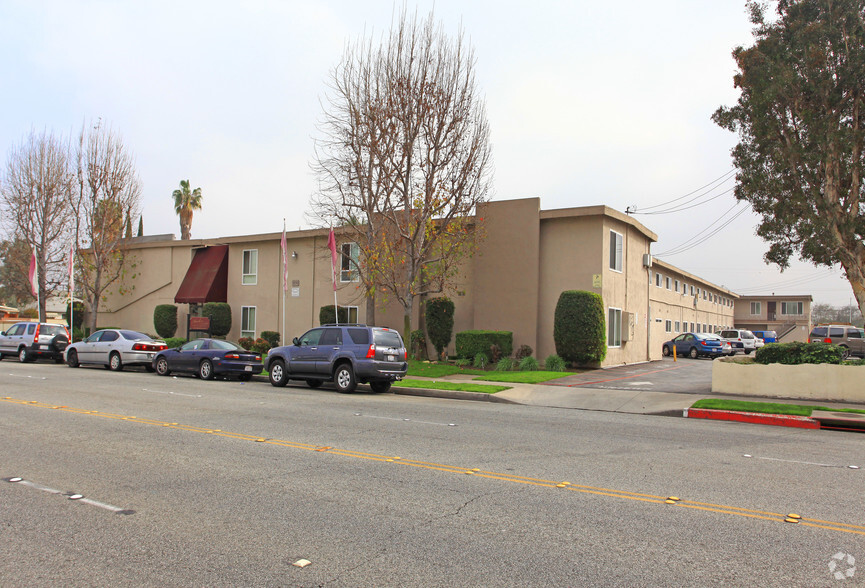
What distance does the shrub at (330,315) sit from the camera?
1179 inches

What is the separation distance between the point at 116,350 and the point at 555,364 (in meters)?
16.5

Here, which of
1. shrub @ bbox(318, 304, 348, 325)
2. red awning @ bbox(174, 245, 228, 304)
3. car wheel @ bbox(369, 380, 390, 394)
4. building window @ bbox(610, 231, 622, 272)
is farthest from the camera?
red awning @ bbox(174, 245, 228, 304)

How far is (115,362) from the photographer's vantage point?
81.5ft

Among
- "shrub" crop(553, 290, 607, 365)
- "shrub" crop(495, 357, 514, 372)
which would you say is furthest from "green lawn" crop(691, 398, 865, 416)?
"shrub" crop(495, 357, 514, 372)

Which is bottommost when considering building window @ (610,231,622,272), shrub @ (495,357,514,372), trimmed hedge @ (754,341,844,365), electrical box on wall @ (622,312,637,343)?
shrub @ (495,357,514,372)

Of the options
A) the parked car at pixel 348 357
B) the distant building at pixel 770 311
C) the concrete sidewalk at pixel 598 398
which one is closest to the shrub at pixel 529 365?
the concrete sidewalk at pixel 598 398

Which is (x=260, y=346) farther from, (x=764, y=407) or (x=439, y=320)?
(x=764, y=407)

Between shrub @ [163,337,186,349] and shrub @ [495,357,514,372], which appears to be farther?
shrub @ [163,337,186,349]

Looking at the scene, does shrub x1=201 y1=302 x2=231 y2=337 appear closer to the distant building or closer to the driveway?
the driveway

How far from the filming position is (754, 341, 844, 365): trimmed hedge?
54.5 ft

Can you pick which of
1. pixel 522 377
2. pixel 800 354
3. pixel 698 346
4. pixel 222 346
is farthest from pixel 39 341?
pixel 698 346

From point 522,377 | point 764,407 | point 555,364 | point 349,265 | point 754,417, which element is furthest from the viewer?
point 349,265

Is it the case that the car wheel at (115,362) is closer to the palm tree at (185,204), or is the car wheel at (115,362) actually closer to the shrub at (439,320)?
the shrub at (439,320)

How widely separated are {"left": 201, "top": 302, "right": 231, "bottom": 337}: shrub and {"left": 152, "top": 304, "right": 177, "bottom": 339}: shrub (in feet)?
8.63
